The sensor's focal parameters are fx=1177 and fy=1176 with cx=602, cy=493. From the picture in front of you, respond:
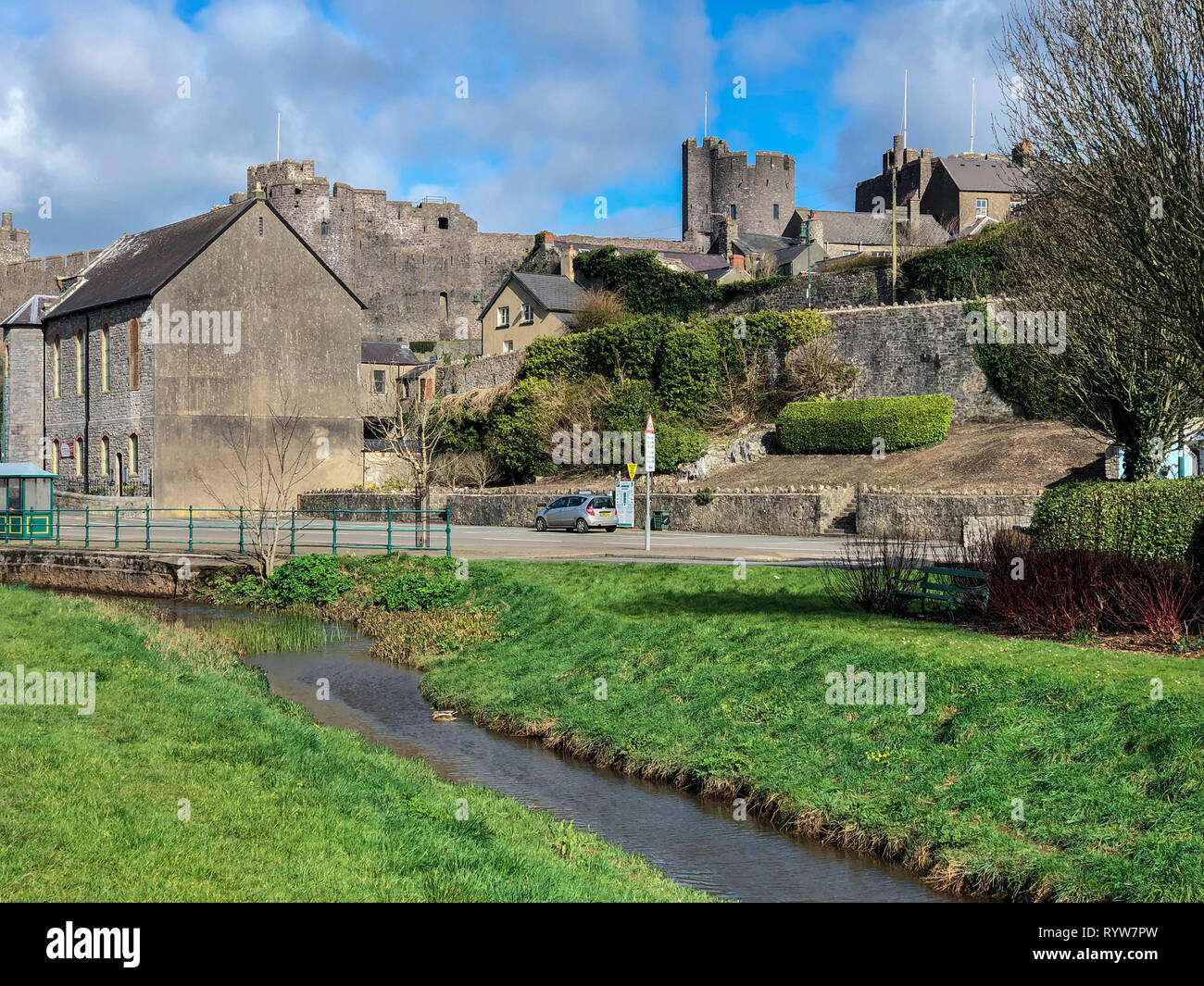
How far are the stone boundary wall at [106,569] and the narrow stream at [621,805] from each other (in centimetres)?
968

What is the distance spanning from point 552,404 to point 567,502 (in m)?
11.5

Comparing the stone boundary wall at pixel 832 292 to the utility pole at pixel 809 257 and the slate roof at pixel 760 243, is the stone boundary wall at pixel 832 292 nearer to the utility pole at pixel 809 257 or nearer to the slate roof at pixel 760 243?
the utility pole at pixel 809 257

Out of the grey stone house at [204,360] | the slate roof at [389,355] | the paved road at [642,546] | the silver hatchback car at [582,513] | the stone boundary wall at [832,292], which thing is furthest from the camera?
the slate roof at [389,355]

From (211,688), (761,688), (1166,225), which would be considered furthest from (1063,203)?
(211,688)

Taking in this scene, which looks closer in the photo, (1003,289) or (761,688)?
(761,688)

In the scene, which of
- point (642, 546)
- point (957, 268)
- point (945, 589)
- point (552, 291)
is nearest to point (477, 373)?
point (552, 291)

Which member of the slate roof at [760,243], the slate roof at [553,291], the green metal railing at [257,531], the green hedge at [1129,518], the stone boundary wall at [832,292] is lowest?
the green metal railing at [257,531]

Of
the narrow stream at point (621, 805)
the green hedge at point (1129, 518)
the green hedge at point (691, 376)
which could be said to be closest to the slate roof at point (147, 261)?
the green hedge at point (691, 376)

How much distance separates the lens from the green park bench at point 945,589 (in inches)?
617

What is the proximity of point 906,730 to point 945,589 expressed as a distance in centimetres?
517

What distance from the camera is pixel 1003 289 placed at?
25906 mm

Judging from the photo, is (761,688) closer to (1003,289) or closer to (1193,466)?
(1003,289)

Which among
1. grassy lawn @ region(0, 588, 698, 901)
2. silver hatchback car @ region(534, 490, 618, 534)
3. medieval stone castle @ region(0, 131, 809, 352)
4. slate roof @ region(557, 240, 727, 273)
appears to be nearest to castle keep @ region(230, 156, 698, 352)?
medieval stone castle @ region(0, 131, 809, 352)
